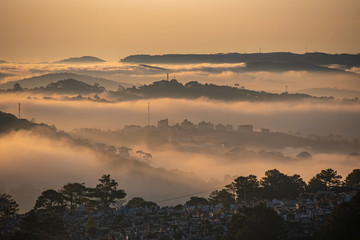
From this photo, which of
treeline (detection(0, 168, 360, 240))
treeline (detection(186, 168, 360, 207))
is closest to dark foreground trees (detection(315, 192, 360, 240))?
treeline (detection(0, 168, 360, 240))

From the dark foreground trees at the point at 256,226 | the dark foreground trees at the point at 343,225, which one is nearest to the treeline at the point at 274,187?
the dark foreground trees at the point at 256,226

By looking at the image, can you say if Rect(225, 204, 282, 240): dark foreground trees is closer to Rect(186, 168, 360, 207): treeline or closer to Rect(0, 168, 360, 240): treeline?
Rect(0, 168, 360, 240): treeline

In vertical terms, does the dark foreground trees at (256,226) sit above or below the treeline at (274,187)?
above

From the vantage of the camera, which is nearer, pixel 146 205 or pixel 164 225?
pixel 164 225

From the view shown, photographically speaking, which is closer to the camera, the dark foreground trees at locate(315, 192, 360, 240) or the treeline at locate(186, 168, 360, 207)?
the dark foreground trees at locate(315, 192, 360, 240)

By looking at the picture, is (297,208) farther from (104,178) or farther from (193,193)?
(193,193)

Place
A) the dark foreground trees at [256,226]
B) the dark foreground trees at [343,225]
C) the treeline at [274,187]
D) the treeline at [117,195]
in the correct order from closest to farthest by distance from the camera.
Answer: the dark foreground trees at [343,225], the dark foreground trees at [256,226], the treeline at [117,195], the treeline at [274,187]

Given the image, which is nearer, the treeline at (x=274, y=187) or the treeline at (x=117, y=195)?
the treeline at (x=117, y=195)

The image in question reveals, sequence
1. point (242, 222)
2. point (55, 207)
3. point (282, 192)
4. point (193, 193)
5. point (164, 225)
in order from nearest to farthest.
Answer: point (242, 222) → point (164, 225) → point (55, 207) → point (282, 192) → point (193, 193)

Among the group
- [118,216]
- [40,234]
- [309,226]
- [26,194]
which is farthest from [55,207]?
[26,194]

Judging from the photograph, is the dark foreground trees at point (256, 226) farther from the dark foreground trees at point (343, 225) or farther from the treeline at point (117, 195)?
the dark foreground trees at point (343, 225)

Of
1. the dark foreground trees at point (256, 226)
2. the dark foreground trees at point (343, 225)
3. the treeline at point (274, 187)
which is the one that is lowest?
the treeline at point (274, 187)
